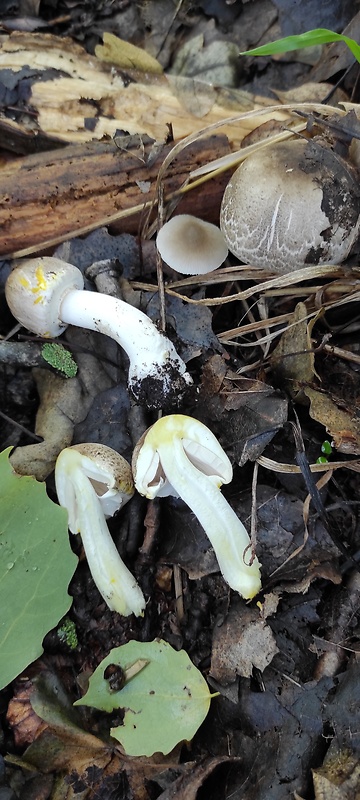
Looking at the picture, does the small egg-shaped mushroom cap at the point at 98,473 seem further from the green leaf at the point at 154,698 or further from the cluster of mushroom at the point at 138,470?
the green leaf at the point at 154,698

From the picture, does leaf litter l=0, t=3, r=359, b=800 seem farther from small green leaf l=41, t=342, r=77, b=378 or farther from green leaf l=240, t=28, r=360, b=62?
green leaf l=240, t=28, r=360, b=62

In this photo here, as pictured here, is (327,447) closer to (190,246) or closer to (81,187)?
(190,246)

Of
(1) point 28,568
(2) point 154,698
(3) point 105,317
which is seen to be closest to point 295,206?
(3) point 105,317

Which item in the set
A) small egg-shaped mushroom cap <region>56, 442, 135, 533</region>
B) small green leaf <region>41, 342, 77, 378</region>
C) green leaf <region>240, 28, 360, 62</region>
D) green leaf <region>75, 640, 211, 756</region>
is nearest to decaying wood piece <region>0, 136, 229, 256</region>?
green leaf <region>240, 28, 360, 62</region>

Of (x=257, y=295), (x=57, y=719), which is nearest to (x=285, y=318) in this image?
(x=257, y=295)

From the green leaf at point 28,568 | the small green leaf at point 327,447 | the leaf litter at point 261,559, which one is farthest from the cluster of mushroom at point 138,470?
the small green leaf at point 327,447

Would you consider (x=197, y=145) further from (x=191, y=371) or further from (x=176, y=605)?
(x=176, y=605)
